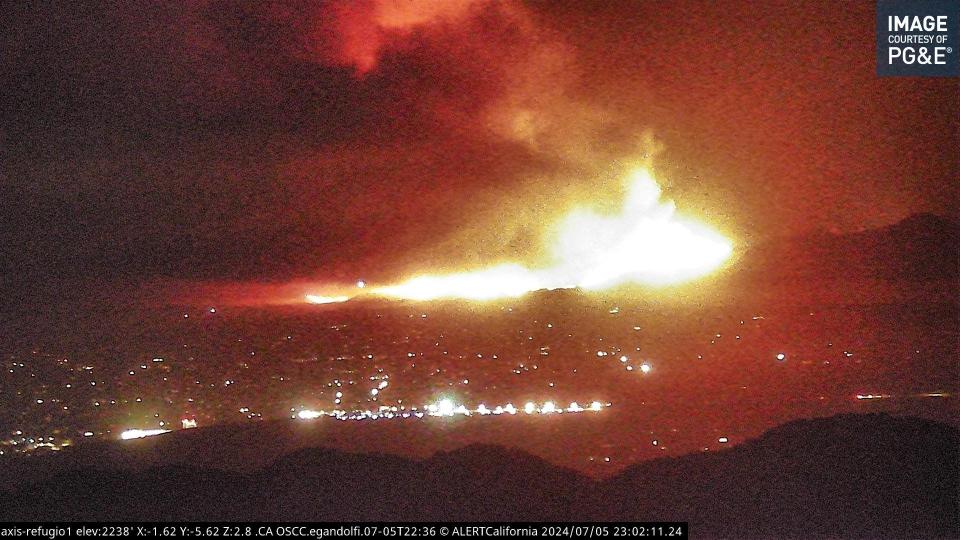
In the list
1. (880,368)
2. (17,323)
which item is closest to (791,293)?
(880,368)

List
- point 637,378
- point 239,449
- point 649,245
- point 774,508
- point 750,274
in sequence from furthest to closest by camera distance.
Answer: point 649,245 < point 750,274 < point 637,378 < point 239,449 < point 774,508

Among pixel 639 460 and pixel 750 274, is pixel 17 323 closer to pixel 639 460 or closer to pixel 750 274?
pixel 639 460

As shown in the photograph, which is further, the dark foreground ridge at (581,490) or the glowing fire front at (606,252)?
the glowing fire front at (606,252)

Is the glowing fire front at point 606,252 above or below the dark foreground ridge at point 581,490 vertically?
above

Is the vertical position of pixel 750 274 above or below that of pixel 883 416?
above

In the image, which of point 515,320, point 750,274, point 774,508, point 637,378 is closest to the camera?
point 774,508
